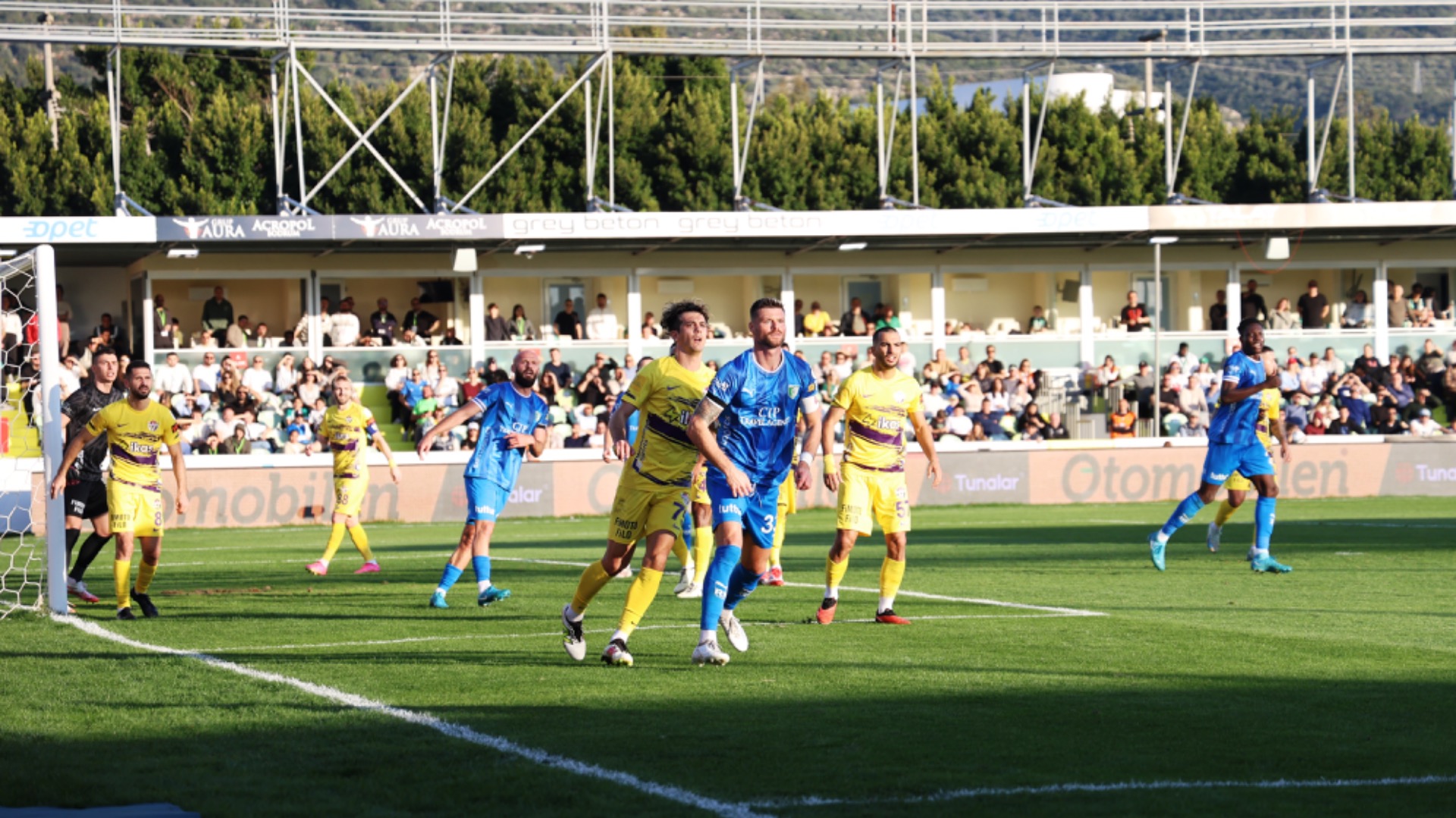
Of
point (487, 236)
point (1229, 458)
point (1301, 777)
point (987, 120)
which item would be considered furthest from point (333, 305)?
point (1301, 777)

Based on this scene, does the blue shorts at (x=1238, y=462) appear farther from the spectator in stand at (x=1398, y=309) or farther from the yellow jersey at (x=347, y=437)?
the spectator in stand at (x=1398, y=309)

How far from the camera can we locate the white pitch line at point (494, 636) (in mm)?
10047

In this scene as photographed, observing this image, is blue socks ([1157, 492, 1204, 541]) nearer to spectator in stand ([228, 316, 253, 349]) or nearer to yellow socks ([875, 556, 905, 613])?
yellow socks ([875, 556, 905, 613])

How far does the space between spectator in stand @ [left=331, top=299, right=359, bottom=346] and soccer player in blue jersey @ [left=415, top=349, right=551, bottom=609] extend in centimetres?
1961

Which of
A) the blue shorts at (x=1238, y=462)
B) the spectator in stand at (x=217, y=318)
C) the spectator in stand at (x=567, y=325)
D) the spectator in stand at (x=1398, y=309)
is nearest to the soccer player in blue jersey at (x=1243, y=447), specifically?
the blue shorts at (x=1238, y=462)

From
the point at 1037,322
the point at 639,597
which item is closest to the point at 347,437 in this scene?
the point at 639,597

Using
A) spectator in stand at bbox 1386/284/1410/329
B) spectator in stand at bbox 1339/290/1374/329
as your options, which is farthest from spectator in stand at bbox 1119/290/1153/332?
spectator in stand at bbox 1386/284/1410/329

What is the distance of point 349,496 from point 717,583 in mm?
8363

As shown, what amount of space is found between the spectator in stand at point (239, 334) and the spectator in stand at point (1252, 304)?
21.6 metres

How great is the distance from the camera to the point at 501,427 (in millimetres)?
13305

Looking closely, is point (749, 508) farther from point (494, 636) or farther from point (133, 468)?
point (133, 468)

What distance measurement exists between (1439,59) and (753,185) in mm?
158741

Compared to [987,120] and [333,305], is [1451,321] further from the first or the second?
[333,305]

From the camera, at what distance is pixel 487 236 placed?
3192cm
